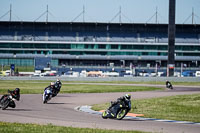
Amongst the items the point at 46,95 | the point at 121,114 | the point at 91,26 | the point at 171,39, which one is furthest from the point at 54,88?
the point at 91,26

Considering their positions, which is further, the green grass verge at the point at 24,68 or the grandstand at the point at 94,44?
the grandstand at the point at 94,44

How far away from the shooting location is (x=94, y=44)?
13075 centimetres

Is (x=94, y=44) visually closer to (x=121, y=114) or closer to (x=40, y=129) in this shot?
(x=121, y=114)

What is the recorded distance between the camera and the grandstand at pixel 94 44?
129 meters

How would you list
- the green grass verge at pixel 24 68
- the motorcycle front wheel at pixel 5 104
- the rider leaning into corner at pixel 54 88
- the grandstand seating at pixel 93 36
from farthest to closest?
1. the grandstand seating at pixel 93 36
2. the green grass verge at pixel 24 68
3. the rider leaning into corner at pixel 54 88
4. the motorcycle front wheel at pixel 5 104

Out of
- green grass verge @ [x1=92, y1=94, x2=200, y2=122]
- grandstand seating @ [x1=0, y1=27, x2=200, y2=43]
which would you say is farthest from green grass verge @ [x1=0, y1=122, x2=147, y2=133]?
grandstand seating @ [x1=0, y1=27, x2=200, y2=43]

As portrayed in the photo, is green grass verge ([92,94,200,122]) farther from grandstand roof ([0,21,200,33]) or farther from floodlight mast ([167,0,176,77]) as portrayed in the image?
grandstand roof ([0,21,200,33])

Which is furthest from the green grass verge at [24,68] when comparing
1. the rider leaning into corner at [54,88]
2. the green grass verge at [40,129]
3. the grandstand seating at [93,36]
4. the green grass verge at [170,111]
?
the green grass verge at [40,129]

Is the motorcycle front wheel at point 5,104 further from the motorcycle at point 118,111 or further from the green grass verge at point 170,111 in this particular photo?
the motorcycle at point 118,111

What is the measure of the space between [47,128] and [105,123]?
4067 millimetres

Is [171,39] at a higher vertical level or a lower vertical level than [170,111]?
higher

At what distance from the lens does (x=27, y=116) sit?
2588 centimetres

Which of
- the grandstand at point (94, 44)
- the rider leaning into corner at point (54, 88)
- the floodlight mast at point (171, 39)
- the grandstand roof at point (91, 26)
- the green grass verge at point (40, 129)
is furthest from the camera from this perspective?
the grandstand roof at point (91, 26)

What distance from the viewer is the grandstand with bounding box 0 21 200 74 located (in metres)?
129
